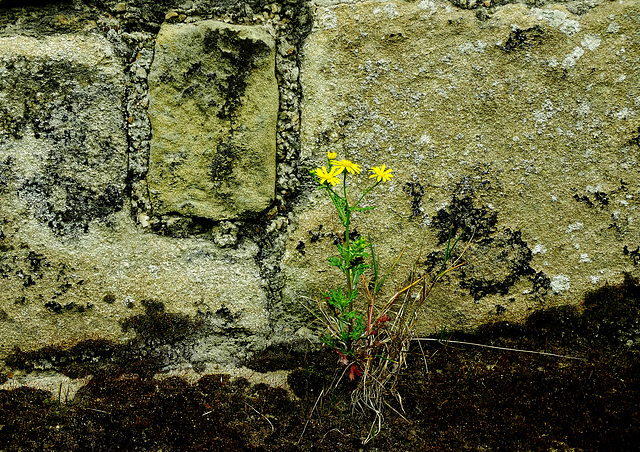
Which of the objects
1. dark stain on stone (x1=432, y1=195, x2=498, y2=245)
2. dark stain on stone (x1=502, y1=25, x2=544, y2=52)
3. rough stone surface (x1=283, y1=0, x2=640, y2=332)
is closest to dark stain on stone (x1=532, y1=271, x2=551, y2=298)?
rough stone surface (x1=283, y1=0, x2=640, y2=332)

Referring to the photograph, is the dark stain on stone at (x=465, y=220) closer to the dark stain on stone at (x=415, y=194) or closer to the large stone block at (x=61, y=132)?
the dark stain on stone at (x=415, y=194)

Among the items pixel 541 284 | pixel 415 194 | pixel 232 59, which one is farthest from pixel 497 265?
pixel 232 59

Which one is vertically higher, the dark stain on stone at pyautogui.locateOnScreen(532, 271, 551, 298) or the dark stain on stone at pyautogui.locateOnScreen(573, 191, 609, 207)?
the dark stain on stone at pyautogui.locateOnScreen(573, 191, 609, 207)

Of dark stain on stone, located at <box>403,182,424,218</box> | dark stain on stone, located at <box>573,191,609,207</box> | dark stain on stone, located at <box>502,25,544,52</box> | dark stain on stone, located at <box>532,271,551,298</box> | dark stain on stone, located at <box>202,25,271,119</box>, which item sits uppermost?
dark stain on stone, located at <box>502,25,544,52</box>

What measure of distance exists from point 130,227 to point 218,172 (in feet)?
1.19

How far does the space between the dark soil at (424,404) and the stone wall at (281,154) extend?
12 cm

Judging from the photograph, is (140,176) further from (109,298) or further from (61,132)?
(109,298)

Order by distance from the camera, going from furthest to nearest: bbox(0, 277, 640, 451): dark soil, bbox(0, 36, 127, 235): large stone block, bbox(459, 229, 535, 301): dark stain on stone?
bbox(459, 229, 535, 301): dark stain on stone
bbox(0, 36, 127, 235): large stone block
bbox(0, 277, 640, 451): dark soil

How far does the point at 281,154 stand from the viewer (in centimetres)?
158

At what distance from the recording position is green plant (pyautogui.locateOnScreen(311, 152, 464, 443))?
4.52ft

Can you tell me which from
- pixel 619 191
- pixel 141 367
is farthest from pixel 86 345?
pixel 619 191

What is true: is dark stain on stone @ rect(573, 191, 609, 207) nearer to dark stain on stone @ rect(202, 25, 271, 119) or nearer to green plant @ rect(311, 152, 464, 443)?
green plant @ rect(311, 152, 464, 443)

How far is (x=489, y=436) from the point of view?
135cm

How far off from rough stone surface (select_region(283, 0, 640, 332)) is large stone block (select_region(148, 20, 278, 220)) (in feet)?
0.54
